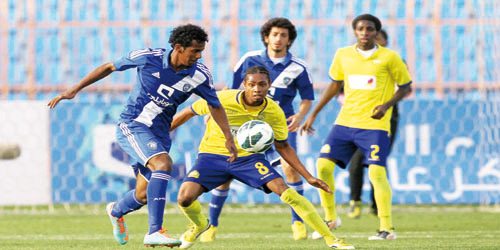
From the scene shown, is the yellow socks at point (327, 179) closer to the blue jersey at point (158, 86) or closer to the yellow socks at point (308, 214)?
the yellow socks at point (308, 214)

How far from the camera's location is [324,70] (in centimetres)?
1163

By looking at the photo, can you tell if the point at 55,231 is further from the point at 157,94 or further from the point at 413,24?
the point at 413,24

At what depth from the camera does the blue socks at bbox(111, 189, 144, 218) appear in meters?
5.60

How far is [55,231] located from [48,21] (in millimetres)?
6618

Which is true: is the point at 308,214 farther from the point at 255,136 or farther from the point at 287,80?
the point at 287,80

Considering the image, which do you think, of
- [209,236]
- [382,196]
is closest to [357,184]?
[382,196]

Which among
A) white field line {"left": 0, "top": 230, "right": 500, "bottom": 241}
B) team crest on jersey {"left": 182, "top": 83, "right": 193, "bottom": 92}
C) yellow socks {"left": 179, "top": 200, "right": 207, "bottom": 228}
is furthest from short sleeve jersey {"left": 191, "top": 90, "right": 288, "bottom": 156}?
white field line {"left": 0, "top": 230, "right": 500, "bottom": 241}

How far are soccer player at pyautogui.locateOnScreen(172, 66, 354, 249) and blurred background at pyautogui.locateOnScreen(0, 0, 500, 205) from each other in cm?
381

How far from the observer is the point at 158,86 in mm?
5098

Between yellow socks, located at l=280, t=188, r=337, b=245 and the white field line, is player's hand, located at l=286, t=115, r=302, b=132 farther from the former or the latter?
yellow socks, located at l=280, t=188, r=337, b=245

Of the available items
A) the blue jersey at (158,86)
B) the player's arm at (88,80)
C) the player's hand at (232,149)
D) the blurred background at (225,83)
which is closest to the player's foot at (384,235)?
the player's hand at (232,149)

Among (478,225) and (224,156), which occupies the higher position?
(224,156)

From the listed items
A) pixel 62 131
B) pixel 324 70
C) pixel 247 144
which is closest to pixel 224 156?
pixel 247 144

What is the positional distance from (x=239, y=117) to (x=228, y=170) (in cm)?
38
